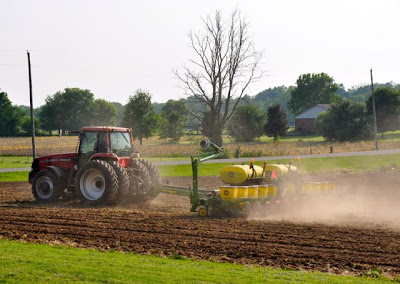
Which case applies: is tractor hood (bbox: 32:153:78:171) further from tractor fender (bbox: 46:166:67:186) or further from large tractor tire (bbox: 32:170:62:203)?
large tractor tire (bbox: 32:170:62:203)

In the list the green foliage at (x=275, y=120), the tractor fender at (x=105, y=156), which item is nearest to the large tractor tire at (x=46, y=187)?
the tractor fender at (x=105, y=156)

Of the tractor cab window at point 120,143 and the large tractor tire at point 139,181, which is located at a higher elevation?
the tractor cab window at point 120,143

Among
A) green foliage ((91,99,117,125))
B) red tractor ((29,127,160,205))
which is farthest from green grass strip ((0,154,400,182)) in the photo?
green foliage ((91,99,117,125))

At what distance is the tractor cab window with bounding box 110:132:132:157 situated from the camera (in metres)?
19.5

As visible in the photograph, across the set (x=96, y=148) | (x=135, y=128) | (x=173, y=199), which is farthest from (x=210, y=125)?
(x=96, y=148)

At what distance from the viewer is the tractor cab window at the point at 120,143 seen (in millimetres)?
19547

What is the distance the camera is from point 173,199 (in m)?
23.1

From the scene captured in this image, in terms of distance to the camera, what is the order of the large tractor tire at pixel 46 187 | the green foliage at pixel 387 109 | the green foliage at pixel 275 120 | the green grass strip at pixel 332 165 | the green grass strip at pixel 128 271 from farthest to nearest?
1. the green foliage at pixel 275 120
2. the green foliage at pixel 387 109
3. the green grass strip at pixel 332 165
4. the large tractor tire at pixel 46 187
5. the green grass strip at pixel 128 271

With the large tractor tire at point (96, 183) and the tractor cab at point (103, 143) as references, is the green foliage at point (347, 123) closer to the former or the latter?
the tractor cab at point (103, 143)

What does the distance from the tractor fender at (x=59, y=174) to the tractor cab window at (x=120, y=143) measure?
2137 mm

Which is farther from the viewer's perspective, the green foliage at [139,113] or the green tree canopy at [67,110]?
the green tree canopy at [67,110]

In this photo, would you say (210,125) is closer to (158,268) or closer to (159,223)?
(159,223)

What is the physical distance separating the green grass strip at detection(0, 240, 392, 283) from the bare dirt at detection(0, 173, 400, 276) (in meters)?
0.73

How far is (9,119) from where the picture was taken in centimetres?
10644
